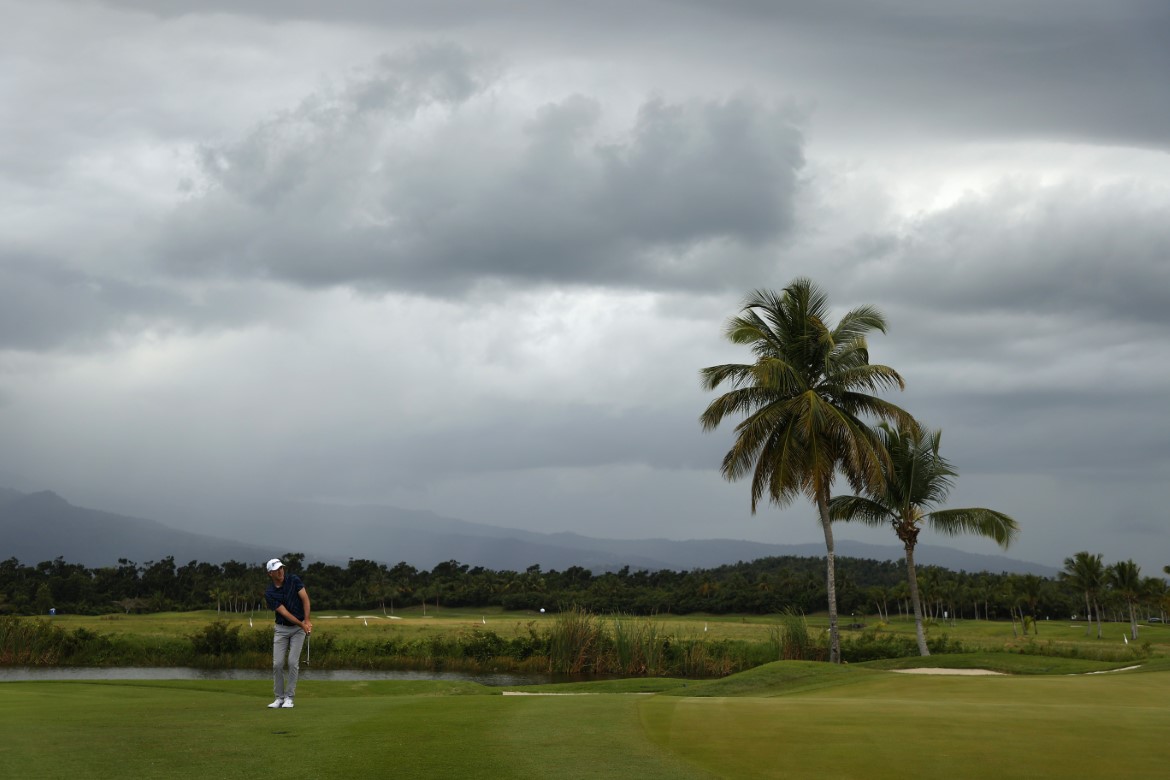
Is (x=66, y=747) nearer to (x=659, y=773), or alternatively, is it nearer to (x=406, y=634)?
(x=659, y=773)

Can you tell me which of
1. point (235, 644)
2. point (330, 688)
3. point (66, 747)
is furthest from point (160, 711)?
point (235, 644)


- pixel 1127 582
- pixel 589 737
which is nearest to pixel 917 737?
pixel 589 737

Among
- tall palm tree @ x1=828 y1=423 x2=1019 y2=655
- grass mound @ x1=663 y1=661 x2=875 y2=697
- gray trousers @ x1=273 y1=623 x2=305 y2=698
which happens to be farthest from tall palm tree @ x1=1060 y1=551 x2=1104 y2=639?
gray trousers @ x1=273 y1=623 x2=305 y2=698

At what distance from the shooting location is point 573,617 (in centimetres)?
4125

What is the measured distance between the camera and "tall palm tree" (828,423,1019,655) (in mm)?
36250

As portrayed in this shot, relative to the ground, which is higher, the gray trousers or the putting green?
the gray trousers

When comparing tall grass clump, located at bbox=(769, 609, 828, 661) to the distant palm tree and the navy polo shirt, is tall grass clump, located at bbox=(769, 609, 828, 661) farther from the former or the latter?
the distant palm tree

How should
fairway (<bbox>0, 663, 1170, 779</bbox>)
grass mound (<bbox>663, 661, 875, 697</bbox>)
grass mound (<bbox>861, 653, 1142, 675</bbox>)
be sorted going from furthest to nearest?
grass mound (<bbox>861, 653, 1142, 675</bbox>), grass mound (<bbox>663, 661, 875, 697</bbox>), fairway (<bbox>0, 663, 1170, 779</bbox>)

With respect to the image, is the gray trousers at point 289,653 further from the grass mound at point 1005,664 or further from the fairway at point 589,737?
the grass mound at point 1005,664

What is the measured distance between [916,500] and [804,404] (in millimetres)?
7552

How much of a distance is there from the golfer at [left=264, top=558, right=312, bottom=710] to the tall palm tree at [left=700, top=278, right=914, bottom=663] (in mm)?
21890

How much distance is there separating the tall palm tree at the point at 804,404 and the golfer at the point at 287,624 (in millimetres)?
21890

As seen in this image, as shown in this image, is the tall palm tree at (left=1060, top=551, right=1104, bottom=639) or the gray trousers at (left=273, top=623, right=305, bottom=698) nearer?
the gray trousers at (left=273, top=623, right=305, bottom=698)

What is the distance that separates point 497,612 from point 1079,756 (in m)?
97.1
